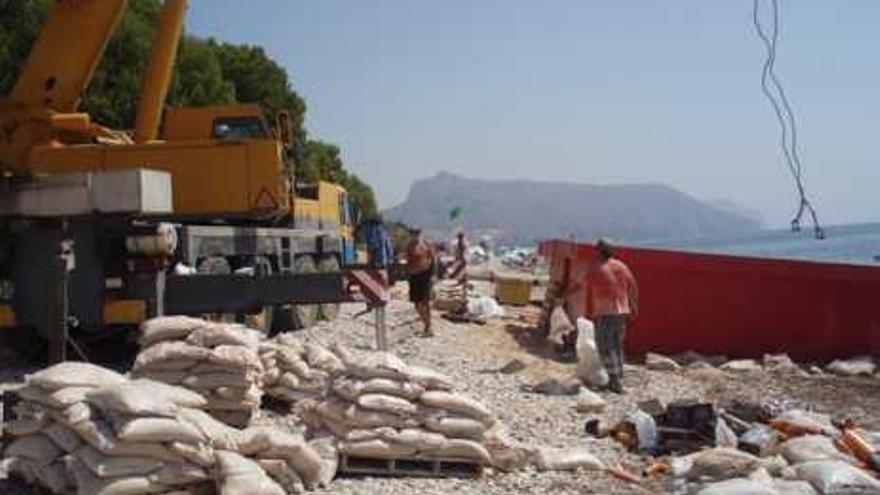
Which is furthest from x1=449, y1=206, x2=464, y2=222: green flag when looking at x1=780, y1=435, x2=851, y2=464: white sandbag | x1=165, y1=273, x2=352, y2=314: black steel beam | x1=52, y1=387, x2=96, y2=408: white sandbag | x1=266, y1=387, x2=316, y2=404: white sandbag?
x1=52, y1=387, x2=96, y2=408: white sandbag

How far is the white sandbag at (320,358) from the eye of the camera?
10.4 meters

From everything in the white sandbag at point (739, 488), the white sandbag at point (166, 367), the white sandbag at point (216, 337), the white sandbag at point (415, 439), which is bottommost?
the white sandbag at point (739, 488)

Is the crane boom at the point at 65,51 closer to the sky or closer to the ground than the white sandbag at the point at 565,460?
closer to the sky

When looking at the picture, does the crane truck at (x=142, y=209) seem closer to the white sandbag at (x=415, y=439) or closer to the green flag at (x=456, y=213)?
the white sandbag at (x=415, y=439)

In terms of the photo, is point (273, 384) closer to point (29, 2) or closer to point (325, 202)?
point (325, 202)

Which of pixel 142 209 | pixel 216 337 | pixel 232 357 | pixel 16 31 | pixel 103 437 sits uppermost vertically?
pixel 16 31

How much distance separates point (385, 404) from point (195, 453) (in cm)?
168

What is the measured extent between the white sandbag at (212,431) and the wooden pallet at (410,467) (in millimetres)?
1107

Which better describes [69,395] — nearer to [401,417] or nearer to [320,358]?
[401,417]

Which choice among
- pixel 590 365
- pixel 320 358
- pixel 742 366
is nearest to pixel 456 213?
pixel 742 366

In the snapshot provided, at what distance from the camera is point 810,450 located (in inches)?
366

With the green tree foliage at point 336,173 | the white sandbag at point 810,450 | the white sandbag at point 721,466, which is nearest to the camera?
the white sandbag at point 721,466

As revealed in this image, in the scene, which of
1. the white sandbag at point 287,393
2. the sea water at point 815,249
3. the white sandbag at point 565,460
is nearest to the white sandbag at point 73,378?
the white sandbag at point 287,393

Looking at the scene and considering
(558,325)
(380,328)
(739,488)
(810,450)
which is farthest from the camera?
(558,325)
